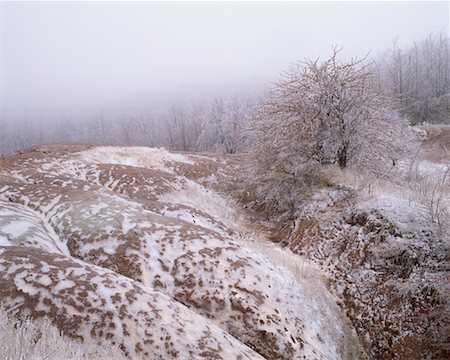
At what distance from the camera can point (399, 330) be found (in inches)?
228

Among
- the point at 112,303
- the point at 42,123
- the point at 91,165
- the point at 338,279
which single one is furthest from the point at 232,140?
the point at 42,123

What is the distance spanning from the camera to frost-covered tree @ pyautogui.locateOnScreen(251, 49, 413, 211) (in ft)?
34.9

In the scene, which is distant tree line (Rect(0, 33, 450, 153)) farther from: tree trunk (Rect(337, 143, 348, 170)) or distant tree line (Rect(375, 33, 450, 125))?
tree trunk (Rect(337, 143, 348, 170))

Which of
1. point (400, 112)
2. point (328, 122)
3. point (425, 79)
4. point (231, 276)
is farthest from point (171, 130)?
point (231, 276)

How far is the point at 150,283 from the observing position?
5.64 m

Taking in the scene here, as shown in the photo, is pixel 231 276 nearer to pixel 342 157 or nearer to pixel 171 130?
pixel 342 157

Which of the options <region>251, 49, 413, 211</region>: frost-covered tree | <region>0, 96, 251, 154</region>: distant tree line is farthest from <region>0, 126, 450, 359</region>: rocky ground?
<region>0, 96, 251, 154</region>: distant tree line

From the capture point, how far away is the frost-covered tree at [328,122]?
1062 centimetres

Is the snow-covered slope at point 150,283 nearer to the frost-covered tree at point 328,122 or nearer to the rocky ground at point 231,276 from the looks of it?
the rocky ground at point 231,276

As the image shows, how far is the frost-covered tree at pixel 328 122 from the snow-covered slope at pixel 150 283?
427cm

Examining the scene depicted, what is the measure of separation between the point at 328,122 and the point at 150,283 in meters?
8.04

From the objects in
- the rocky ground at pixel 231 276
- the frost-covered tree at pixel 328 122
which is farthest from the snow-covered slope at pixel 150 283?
the frost-covered tree at pixel 328 122

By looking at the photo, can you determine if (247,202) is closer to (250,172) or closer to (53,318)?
(250,172)

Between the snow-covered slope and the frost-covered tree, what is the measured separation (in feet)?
14.0
